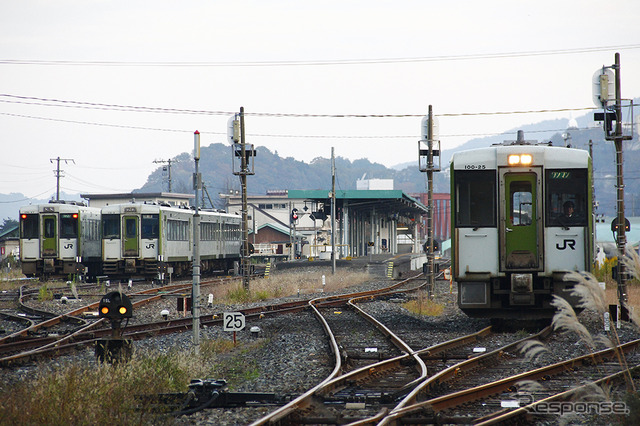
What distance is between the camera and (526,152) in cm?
1441

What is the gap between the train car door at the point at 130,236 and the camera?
1257 inches

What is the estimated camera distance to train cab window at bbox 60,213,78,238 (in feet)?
108

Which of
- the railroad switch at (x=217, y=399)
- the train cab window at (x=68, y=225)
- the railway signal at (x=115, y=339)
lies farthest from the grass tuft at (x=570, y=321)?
the train cab window at (x=68, y=225)

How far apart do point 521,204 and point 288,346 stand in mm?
5194

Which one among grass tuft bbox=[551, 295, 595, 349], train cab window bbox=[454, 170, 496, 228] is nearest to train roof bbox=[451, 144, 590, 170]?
train cab window bbox=[454, 170, 496, 228]

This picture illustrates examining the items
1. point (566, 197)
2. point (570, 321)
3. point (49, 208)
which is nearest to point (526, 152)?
point (566, 197)

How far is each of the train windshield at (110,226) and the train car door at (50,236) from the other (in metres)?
2.14

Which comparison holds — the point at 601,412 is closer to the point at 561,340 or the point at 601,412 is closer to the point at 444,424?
the point at 444,424

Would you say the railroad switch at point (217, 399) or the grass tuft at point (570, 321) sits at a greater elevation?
the grass tuft at point (570, 321)

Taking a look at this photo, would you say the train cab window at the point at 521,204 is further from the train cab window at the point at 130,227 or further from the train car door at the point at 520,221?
the train cab window at the point at 130,227

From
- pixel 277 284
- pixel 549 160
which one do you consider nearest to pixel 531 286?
pixel 549 160

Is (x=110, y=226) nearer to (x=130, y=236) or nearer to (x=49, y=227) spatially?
(x=130, y=236)

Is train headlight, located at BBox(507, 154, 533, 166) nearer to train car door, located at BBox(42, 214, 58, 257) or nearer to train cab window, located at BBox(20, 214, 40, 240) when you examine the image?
train car door, located at BBox(42, 214, 58, 257)

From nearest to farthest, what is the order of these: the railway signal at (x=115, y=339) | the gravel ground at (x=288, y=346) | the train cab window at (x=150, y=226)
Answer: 1. the gravel ground at (x=288, y=346)
2. the railway signal at (x=115, y=339)
3. the train cab window at (x=150, y=226)
